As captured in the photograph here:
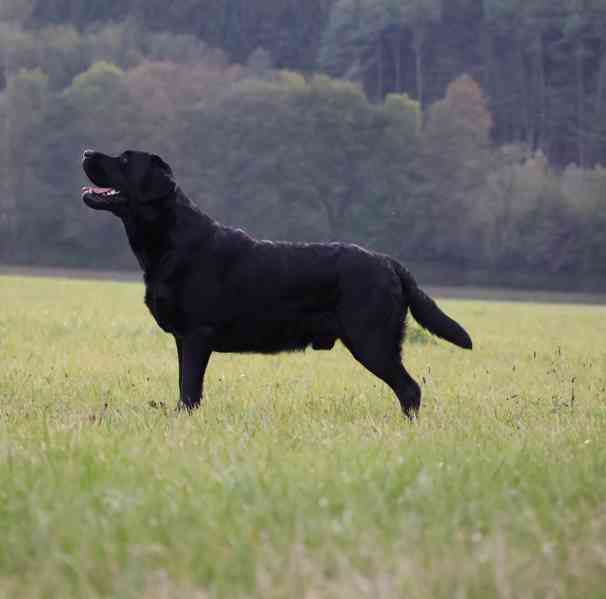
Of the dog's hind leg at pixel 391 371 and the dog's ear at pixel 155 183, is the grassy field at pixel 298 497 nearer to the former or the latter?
the dog's hind leg at pixel 391 371

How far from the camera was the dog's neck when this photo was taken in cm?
571

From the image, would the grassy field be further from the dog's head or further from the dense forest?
the dense forest

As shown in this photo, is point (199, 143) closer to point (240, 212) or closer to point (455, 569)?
point (240, 212)

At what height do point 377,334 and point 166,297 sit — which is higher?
point 166,297

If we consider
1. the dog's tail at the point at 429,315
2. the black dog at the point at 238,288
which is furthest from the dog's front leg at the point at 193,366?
the dog's tail at the point at 429,315

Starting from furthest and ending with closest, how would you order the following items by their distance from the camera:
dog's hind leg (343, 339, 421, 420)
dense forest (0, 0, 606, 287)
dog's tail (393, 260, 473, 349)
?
dense forest (0, 0, 606, 287)
dog's tail (393, 260, 473, 349)
dog's hind leg (343, 339, 421, 420)

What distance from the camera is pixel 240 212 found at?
50125 millimetres

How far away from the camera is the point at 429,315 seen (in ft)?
19.6

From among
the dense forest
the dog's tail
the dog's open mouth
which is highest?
the dog's open mouth

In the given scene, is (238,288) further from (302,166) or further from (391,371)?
(302,166)

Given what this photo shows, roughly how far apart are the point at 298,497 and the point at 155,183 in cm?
314

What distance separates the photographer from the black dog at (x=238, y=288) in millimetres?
5664

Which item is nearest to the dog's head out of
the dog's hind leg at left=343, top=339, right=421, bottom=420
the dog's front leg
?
the dog's front leg

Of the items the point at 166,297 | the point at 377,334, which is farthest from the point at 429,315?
the point at 166,297
